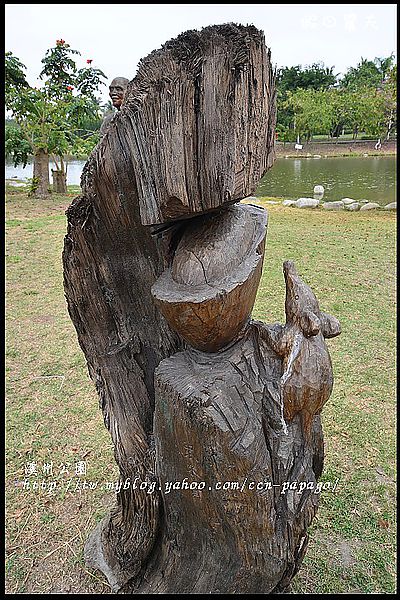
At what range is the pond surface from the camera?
12594 millimetres

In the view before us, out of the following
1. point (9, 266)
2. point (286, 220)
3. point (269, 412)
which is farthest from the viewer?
point (286, 220)

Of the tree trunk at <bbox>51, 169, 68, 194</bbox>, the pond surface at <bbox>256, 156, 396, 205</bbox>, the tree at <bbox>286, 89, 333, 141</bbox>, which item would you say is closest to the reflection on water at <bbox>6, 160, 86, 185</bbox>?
the tree trunk at <bbox>51, 169, 68, 194</bbox>

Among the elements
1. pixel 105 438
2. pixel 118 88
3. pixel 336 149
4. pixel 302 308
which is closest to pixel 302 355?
pixel 302 308

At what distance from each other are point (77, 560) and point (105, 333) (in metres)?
1.15

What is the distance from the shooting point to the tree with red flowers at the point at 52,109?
1052cm

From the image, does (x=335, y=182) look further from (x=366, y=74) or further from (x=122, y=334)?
(x=366, y=74)

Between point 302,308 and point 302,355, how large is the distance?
0.14 meters

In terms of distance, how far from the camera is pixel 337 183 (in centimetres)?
1511

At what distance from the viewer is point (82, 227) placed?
5.02 ft

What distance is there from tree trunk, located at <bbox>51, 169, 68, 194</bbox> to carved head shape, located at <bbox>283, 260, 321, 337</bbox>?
11.1 meters

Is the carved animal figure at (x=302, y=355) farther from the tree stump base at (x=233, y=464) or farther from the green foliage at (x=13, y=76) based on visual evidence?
the green foliage at (x=13, y=76)

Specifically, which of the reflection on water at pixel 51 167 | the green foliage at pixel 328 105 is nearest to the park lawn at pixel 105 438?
the reflection on water at pixel 51 167

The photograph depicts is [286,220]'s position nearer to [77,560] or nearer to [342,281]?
[342,281]
